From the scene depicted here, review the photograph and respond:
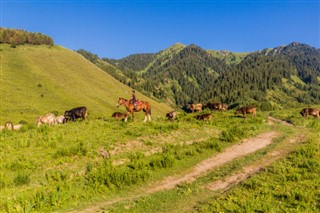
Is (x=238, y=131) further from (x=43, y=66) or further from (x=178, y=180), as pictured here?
(x=43, y=66)

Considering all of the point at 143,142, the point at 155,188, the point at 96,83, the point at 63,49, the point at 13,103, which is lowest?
the point at 155,188

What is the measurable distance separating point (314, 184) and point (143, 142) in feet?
33.3

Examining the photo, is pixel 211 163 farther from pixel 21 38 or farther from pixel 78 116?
pixel 21 38

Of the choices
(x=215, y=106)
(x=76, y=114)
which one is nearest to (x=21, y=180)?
(x=76, y=114)

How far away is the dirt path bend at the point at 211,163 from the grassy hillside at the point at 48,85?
201ft

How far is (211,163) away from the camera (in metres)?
16.6

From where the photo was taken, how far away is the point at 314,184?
12.6 meters

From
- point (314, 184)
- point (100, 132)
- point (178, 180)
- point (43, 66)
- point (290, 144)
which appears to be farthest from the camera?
point (43, 66)

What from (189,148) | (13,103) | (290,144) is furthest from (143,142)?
(13,103)

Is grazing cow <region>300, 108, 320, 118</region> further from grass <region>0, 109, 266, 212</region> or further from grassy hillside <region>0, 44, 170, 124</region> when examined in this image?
grassy hillside <region>0, 44, 170, 124</region>

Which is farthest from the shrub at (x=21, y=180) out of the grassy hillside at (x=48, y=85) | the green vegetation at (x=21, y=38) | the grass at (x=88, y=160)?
the green vegetation at (x=21, y=38)

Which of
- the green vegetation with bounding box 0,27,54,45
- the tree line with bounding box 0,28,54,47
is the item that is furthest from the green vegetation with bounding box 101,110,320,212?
the tree line with bounding box 0,28,54,47

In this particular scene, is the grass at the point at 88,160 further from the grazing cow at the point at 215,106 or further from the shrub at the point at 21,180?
the grazing cow at the point at 215,106

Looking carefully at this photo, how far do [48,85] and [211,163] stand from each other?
4266 inches
